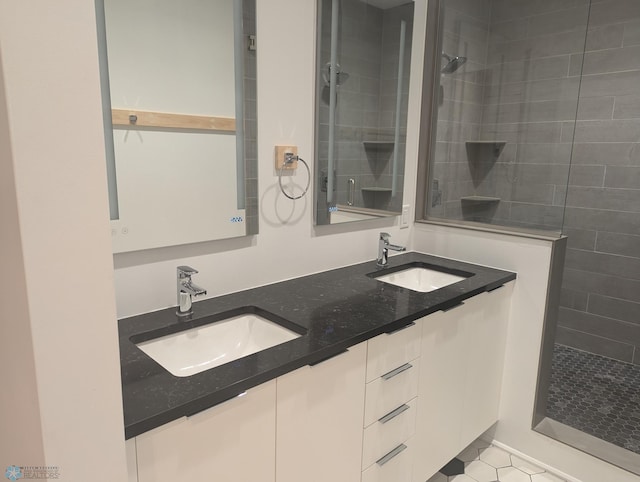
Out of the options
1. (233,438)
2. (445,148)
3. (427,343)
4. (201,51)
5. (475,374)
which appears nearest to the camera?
(233,438)

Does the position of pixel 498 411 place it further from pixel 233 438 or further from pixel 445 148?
pixel 233 438

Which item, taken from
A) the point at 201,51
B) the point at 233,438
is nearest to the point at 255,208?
the point at 201,51

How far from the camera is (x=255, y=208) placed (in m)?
1.75

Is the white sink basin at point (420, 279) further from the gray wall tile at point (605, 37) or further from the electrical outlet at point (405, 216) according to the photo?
the gray wall tile at point (605, 37)

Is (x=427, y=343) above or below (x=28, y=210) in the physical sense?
below

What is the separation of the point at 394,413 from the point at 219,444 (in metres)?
0.73

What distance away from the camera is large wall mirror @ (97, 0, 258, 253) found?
1.35 metres

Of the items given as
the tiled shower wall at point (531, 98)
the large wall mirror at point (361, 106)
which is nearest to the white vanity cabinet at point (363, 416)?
the large wall mirror at point (361, 106)

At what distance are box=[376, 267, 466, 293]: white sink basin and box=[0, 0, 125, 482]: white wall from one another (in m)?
1.58

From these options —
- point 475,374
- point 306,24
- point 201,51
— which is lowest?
point 475,374

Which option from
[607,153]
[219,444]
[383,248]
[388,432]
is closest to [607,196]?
[607,153]

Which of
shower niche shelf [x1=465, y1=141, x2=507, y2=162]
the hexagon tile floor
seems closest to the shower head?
shower niche shelf [x1=465, y1=141, x2=507, y2=162]

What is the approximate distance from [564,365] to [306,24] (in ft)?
8.59

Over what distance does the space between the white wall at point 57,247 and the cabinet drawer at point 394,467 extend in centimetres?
101
